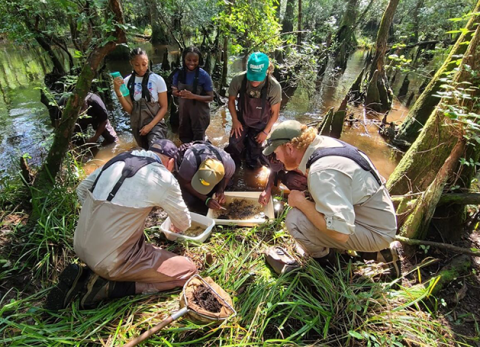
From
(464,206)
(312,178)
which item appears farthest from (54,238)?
(464,206)

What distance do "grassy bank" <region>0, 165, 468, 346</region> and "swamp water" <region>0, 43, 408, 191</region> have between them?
4.96ft

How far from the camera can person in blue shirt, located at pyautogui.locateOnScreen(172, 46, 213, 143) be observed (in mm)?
3994

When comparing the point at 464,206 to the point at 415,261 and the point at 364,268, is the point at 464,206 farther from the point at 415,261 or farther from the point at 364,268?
the point at 364,268

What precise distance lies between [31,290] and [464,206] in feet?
12.5

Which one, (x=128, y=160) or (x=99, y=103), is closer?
(x=128, y=160)

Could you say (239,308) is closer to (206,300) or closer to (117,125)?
(206,300)

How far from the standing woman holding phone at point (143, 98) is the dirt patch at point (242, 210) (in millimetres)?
1451

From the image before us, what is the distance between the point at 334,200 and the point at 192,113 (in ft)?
10.1

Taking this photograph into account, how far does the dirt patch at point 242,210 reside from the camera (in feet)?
10.7

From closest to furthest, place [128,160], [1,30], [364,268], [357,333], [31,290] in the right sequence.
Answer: [357,333] < [128,160] < [31,290] < [364,268] < [1,30]

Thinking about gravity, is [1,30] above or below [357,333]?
above

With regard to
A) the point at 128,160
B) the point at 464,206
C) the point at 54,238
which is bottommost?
the point at 54,238

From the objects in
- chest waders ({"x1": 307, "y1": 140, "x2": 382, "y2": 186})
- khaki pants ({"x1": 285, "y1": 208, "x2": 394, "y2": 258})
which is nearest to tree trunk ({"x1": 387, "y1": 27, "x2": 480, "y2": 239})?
khaki pants ({"x1": 285, "y1": 208, "x2": 394, "y2": 258})

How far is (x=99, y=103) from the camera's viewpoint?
4699mm
